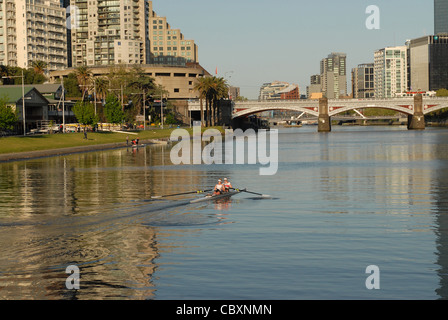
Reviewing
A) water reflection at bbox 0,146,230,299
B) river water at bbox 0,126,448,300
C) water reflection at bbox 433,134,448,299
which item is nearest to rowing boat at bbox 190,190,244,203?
river water at bbox 0,126,448,300

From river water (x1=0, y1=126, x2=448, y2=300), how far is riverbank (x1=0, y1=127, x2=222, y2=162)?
119 feet

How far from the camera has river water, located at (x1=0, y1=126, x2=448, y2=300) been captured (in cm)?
2091

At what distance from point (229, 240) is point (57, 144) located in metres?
83.9

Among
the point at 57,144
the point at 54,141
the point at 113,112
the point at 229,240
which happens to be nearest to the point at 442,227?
the point at 229,240

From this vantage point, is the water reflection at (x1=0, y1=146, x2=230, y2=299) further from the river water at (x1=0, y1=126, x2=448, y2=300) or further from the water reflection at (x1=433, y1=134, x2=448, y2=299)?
the water reflection at (x1=433, y1=134, x2=448, y2=299)

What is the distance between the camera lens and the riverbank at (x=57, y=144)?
91.4 meters

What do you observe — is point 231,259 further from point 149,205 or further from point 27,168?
point 27,168

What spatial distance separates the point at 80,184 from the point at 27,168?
65.8 feet

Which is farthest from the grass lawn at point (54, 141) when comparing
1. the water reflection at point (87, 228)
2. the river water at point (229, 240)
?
the river water at point (229, 240)

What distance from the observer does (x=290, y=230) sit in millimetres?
30812

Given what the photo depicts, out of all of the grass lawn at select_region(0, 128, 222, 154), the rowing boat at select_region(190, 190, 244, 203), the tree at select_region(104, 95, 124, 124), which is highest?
the tree at select_region(104, 95, 124, 124)

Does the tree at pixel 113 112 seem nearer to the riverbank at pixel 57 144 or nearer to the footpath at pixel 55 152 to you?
the riverbank at pixel 57 144

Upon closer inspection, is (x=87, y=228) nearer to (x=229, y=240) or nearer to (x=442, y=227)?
(x=229, y=240)
